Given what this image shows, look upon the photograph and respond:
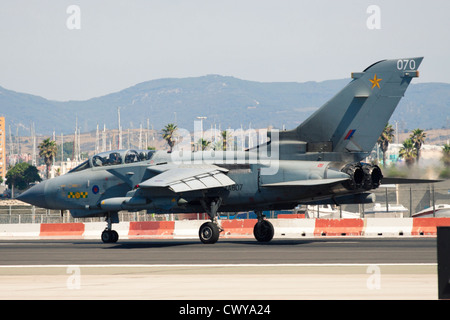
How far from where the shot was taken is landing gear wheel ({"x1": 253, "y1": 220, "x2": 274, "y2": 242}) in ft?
82.2

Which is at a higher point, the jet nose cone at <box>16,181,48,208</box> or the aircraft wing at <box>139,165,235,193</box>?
the aircraft wing at <box>139,165,235,193</box>

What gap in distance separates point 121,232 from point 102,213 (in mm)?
6022

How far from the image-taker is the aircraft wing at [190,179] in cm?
2236

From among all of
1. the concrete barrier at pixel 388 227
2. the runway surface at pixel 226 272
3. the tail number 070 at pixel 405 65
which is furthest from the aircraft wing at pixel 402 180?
the concrete barrier at pixel 388 227

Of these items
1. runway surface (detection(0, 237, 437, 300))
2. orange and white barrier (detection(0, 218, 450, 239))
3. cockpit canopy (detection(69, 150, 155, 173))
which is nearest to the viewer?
runway surface (detection(0, 237, 437, 300))

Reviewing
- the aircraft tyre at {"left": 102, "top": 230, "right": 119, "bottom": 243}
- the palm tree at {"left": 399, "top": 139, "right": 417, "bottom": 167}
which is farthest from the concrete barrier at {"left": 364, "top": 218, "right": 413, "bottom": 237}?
the palm tree at {"left": 399, "top": 139, "right": 417, "bottom": 167}

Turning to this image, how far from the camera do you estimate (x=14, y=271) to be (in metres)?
15.8

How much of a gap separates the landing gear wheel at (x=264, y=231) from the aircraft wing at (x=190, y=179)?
2.26m

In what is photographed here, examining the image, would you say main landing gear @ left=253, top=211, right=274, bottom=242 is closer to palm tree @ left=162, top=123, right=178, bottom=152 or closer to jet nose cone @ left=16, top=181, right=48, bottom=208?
jet nose cone @ left=16, top=181, right=48, bottom=208

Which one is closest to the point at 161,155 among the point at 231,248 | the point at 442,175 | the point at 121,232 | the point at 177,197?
the point at 177,197

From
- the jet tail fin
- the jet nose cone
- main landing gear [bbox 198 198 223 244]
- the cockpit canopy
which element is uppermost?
the jet tail fin

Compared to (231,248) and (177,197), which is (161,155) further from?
(231,248)

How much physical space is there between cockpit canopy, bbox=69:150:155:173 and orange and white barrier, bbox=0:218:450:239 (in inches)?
232

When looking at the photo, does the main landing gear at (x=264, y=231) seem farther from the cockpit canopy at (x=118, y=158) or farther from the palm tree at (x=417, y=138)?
the palm tree at (x=417, y=138)
